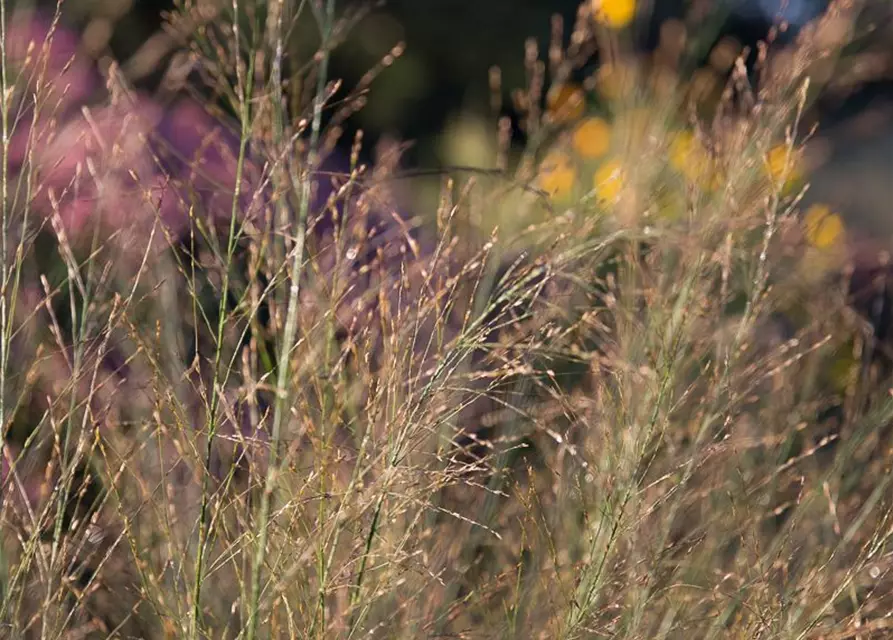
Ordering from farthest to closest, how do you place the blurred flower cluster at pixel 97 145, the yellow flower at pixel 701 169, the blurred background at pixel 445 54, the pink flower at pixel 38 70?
the blurred background at pixel 445 54
the pink flower at pixel 38 70
the blurred flower cluster at pixel 97 145
the yellow flower at pixel 701 169

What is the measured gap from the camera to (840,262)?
7.50ft

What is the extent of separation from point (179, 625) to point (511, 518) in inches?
35.7

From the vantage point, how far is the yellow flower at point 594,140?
11.3 feet

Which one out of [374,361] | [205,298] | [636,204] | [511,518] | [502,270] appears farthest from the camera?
[502,270]

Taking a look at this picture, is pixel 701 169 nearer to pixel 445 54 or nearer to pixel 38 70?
pixel 38 70

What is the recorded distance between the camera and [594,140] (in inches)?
143

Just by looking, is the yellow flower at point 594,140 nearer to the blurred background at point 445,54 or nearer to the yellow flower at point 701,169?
the blurred background at point 445,54

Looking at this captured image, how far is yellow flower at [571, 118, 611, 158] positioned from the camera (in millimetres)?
3459

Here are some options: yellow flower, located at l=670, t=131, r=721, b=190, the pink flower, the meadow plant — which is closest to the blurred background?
the pink flower

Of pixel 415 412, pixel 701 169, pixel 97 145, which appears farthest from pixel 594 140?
pixel 415 412

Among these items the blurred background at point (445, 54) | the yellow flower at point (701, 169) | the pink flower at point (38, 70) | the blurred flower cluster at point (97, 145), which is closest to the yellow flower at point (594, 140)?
the blurred background at point (445, 54)

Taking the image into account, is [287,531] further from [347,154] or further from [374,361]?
[347,154]

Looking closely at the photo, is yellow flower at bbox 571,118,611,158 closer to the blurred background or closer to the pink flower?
the blurred background

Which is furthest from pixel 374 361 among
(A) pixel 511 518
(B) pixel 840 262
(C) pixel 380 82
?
(C) pixel 380 82
